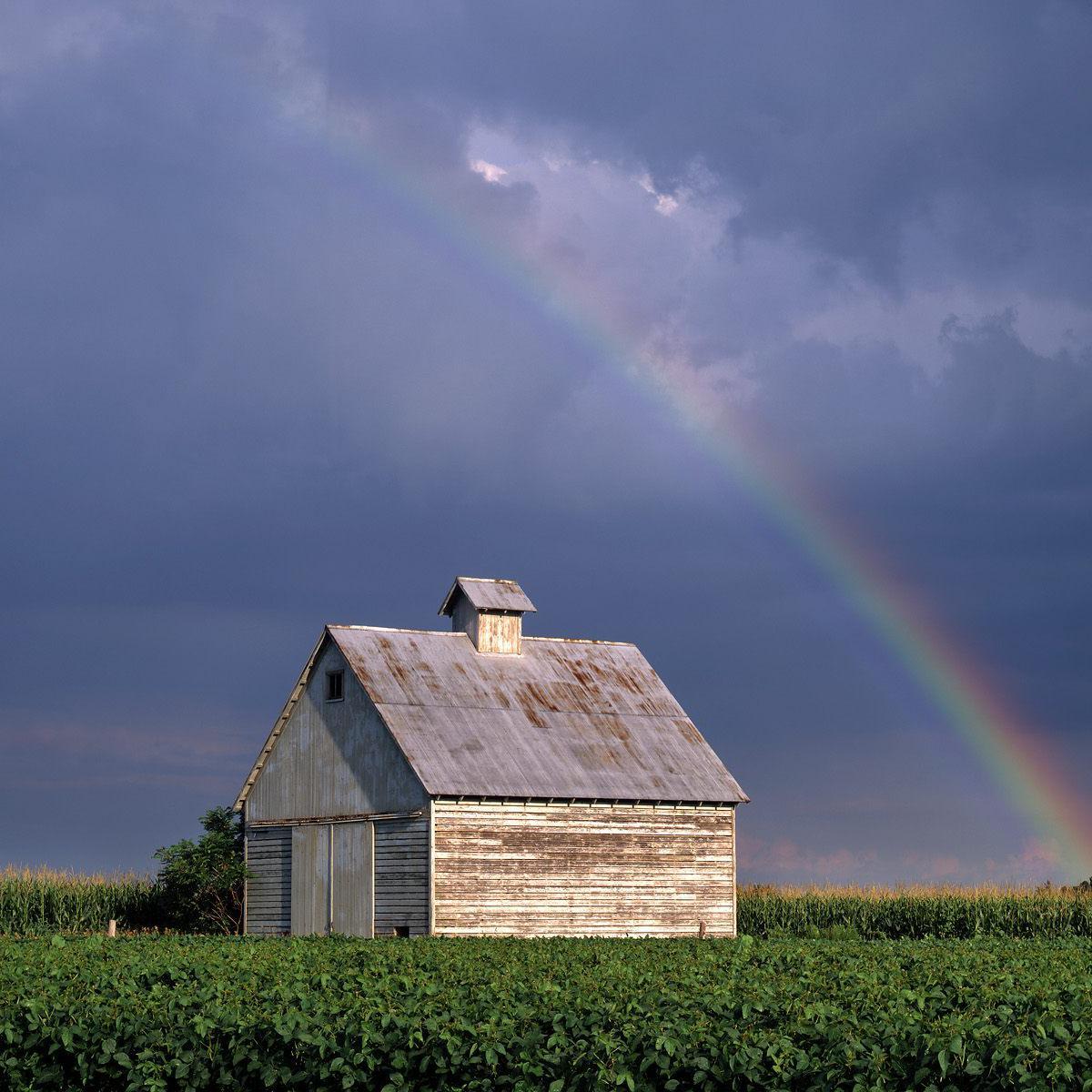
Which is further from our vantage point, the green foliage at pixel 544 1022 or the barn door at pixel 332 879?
the barn door at pixel 332 879

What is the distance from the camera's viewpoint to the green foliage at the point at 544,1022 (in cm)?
996

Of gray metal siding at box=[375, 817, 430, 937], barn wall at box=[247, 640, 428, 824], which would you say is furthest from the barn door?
barn wall at box=[247, 640, 428, 824]

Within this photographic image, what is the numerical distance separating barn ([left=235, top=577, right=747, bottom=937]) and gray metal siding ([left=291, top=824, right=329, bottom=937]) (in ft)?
0.17

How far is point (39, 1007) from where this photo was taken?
13.8 metres

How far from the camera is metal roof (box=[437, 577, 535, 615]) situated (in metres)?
43.8

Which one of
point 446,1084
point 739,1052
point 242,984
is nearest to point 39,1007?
point 242,984

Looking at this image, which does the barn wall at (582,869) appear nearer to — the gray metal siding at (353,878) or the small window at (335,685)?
the gray metal siding at (353,878)

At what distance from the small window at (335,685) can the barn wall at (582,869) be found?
5459 millimetres

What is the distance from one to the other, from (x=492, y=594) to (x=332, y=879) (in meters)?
9.73

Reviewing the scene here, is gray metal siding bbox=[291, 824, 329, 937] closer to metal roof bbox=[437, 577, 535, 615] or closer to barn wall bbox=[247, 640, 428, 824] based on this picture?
barn wall bbox=[247, 640, 428, 824]

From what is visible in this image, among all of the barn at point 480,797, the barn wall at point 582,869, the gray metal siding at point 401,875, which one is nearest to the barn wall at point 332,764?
the barn at point 480,797

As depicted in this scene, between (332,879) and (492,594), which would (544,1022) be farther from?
(492,594)

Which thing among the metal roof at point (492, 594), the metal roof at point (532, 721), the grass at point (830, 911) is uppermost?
the metal roof at point (492, 594)

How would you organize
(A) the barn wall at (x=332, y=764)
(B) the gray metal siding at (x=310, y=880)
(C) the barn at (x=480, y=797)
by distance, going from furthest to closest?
1. (B) the gray metal siding at (x=310, y=880)
2. (A) the barn wall at (x=332, y=764)
3. (C) the barn at (x=480, y=797)
